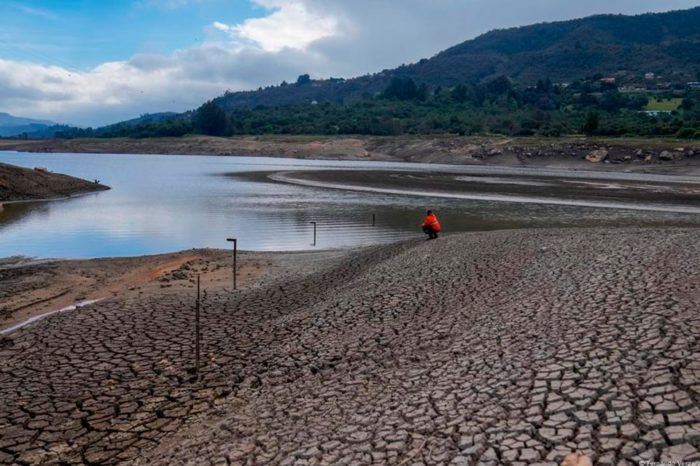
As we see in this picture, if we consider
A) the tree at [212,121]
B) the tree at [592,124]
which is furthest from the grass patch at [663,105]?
the tree at [212,121]

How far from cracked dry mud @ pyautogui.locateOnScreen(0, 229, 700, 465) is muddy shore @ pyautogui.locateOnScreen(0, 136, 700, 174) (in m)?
60.2

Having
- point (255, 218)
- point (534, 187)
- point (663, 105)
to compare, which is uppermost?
point (663, 105)

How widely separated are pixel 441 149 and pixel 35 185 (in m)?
65.2

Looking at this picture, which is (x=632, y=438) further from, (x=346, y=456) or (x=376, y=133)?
(x=376, y=133)

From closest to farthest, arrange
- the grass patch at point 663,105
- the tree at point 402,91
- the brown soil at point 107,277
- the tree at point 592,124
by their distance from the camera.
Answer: the brown soil at point 107,277 < the tree at point 592,124 < the grass patch at point 663,105 < the tree at point 402,91

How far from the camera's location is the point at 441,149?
93250 millimetres

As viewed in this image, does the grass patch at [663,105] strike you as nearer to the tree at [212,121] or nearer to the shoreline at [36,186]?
the tree at [212,121]

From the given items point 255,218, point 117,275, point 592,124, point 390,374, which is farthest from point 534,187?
point 592,124

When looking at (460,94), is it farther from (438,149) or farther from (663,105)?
(438,149)

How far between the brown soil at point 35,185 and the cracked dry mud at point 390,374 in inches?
1229

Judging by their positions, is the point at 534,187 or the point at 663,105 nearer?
the point at 534,187

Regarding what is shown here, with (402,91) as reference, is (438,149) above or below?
below

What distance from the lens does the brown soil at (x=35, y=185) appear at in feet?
130

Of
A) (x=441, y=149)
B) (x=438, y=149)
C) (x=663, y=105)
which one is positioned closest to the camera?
(x=441, y=149)
